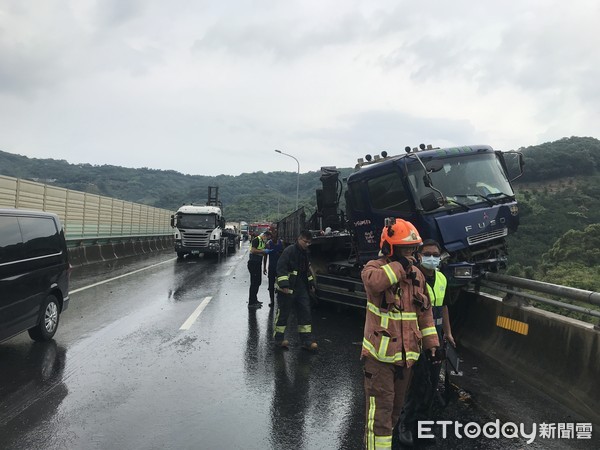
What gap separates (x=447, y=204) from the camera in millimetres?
6668

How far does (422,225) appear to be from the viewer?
6.59 m

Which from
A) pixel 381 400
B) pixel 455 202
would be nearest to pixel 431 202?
pixel 455 202

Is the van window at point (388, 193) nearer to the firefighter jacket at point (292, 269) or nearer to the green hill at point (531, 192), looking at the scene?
the firefighter jacket at point (292, 269)

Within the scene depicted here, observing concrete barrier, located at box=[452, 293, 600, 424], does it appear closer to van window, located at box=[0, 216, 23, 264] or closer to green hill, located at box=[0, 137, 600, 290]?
green hill, located at box=[0, 137, 600, 290]

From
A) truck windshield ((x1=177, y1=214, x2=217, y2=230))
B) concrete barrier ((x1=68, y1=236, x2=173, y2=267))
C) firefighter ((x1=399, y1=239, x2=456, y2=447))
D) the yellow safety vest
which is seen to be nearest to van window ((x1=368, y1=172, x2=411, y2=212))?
the yellow safety vest

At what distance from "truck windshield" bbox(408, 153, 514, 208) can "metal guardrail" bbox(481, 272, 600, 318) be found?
1.20 m

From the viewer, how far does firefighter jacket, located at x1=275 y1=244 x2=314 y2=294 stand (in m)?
6.74

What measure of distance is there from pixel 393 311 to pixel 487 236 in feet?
13.3

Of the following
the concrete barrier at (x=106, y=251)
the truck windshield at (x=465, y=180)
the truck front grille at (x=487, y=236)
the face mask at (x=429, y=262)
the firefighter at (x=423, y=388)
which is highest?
the truck windshield at (x=465, y=180)

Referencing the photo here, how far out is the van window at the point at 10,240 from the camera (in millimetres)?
5730

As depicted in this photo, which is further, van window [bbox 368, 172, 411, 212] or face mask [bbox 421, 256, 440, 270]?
van window [bbox 368, 172, 411, 212]

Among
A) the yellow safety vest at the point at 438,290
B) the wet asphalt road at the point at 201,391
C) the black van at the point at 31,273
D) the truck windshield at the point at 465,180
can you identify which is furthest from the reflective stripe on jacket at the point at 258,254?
the yellow safety vest at the point at 438,290

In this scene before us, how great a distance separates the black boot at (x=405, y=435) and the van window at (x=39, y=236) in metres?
5.33

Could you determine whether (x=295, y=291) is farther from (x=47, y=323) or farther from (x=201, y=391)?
(x=47, y=323)
